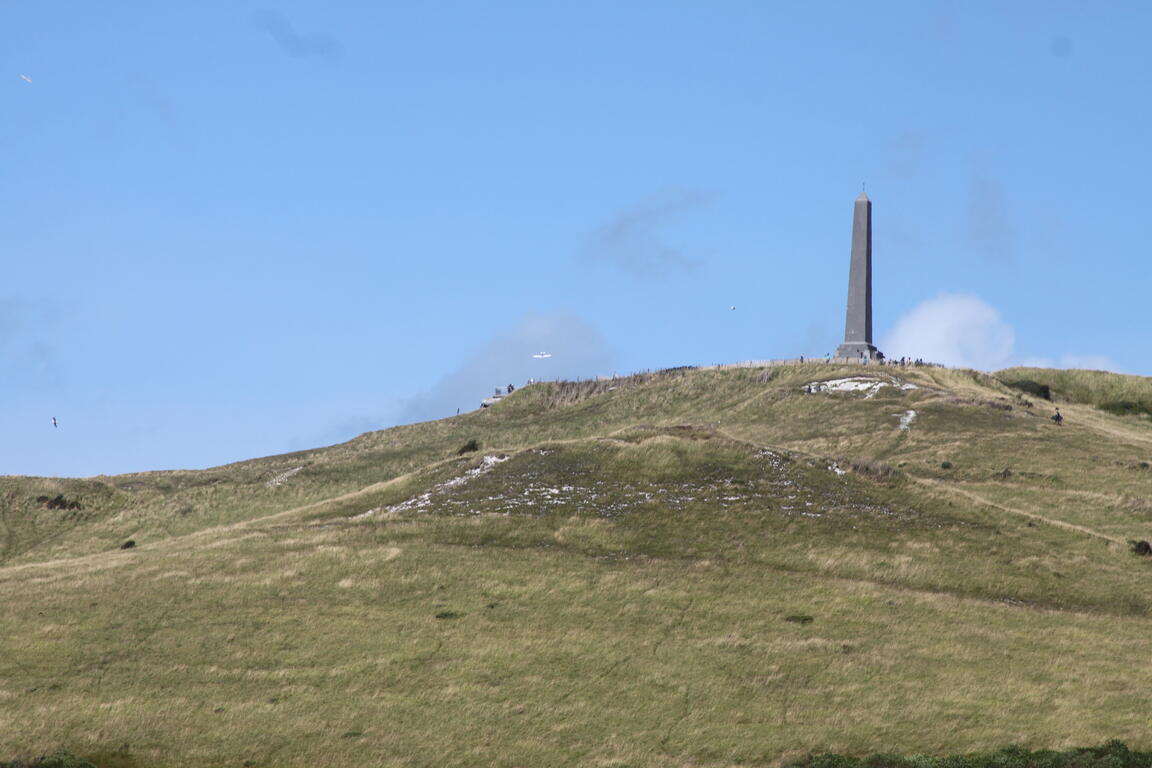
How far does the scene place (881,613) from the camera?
167ft

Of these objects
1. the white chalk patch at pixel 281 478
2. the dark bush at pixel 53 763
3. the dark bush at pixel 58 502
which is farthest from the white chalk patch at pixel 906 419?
the dark bush at pixel 53 763

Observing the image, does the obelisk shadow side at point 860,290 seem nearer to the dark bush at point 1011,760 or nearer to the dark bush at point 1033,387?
the dark bush at point 1033,387

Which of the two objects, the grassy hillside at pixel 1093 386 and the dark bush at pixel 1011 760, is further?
the grassy hillside at pixel 1093 386

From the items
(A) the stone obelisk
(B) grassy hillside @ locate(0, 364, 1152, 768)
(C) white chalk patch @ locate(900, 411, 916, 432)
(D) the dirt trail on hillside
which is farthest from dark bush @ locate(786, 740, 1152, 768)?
(A) the stone obelisk

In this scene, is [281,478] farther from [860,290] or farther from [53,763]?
[53,763]

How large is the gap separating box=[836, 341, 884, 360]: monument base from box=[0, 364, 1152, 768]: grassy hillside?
4650 cm

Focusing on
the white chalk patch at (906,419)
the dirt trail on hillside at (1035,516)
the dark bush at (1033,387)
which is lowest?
the dirt trail on hillside at (1035,516)

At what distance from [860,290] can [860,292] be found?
0.33 metres

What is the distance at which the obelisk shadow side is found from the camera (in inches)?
5290

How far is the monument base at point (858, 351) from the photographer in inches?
5448

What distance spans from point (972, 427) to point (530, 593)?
59.5m

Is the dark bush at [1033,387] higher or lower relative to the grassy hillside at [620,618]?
higher

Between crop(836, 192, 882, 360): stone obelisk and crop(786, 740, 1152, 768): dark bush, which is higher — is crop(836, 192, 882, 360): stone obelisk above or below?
above

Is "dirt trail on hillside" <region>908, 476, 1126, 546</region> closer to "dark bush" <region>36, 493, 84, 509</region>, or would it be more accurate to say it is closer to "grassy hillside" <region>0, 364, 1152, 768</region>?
"grassy hillside" <region>0, 364, 1152, 768</region>
